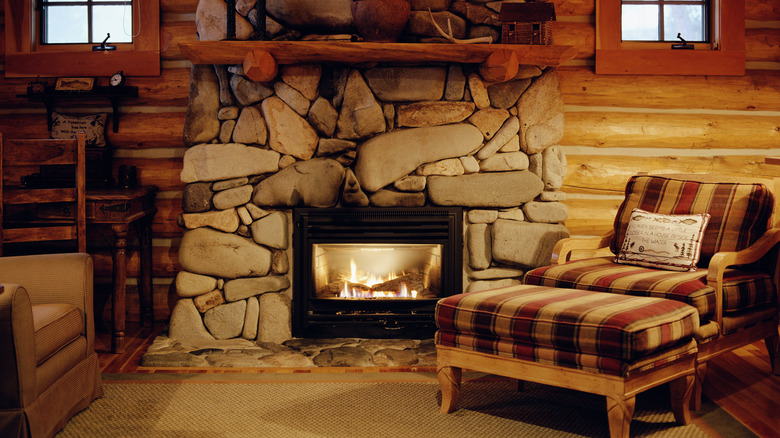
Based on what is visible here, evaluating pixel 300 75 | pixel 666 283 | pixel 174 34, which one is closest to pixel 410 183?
pixel 300 75

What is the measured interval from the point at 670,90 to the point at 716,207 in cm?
136

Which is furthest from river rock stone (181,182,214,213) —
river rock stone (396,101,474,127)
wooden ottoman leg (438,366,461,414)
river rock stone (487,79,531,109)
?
wooden ottoman leg (438,366,461,414)

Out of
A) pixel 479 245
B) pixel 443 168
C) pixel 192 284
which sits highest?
pixel 443 168

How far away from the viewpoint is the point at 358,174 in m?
3.94

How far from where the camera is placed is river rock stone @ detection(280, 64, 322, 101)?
3.85 meters

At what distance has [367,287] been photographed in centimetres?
405

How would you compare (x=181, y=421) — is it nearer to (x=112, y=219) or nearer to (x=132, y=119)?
(x=112, y=219)

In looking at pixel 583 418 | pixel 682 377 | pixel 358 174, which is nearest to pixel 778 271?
pixel 682 377

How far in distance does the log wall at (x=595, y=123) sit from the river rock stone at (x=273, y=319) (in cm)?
80

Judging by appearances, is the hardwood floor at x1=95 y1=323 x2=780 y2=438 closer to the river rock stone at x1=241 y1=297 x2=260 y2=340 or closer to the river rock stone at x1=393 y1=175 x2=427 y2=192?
the river rock stone at x1=241 y1=297 x2=260 y2=340

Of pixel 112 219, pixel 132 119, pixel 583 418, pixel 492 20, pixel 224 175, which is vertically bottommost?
pixel 583 418

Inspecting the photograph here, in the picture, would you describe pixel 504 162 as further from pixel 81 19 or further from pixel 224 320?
pixel 81 19

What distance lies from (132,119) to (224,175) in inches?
36.7

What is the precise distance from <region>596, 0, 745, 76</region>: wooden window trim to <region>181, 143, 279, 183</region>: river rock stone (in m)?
2.23
